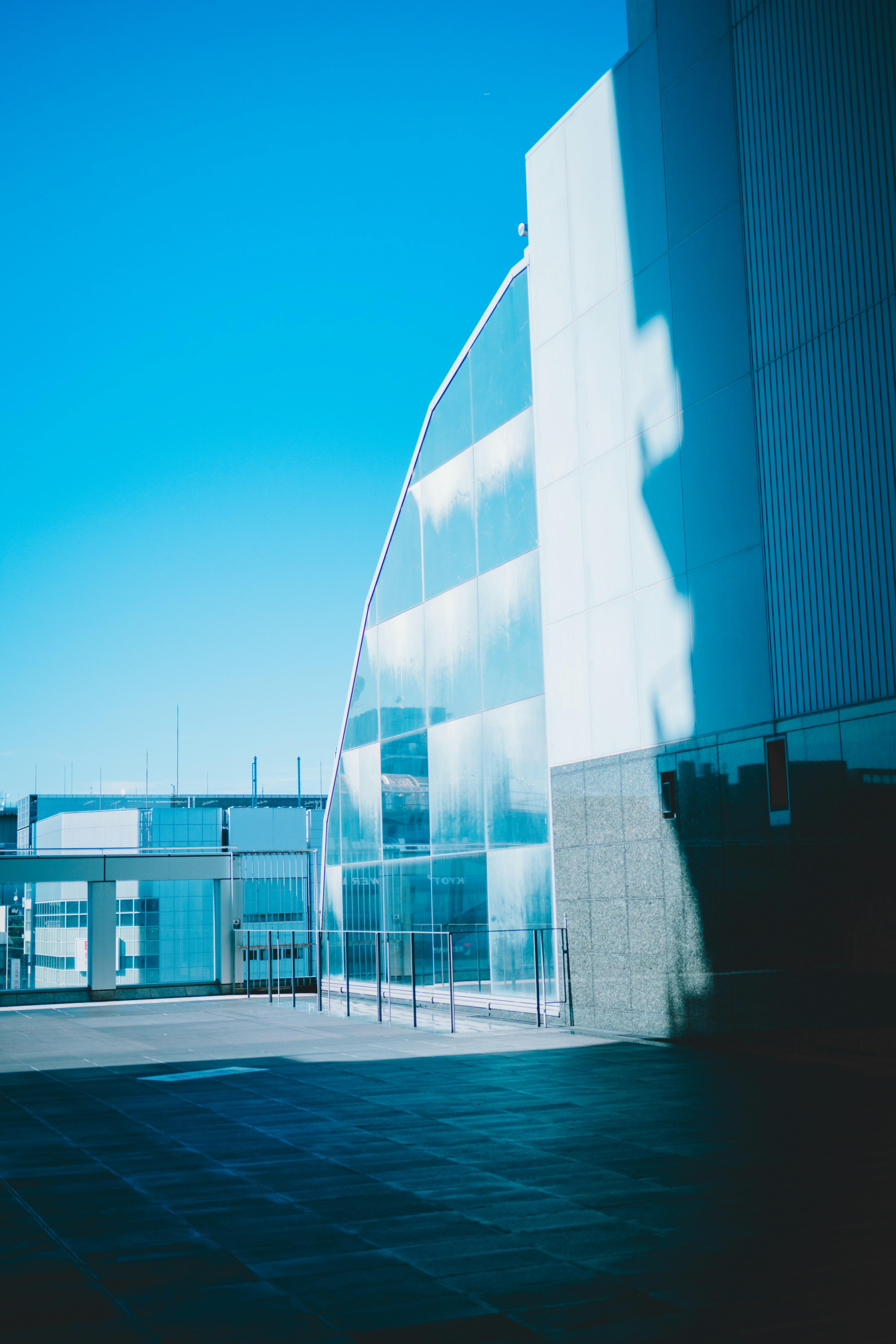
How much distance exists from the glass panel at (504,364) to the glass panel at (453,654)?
254 centimetres

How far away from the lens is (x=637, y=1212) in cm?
639

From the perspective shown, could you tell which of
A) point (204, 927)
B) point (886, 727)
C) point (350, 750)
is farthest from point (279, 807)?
point (886, 727)

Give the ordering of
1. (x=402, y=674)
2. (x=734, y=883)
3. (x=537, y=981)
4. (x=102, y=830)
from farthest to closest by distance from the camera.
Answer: (x=102, y=830)
(x=402, y=674)
(x=537, y=981)
(x=734, y=883)

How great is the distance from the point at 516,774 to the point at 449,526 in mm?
4525

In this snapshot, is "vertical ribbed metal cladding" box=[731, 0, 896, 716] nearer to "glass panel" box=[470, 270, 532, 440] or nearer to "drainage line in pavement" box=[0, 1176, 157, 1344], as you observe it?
"glass panel" box=[470, 270, 532, 440]

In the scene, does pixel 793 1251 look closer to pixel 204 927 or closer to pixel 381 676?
pixel 381 676

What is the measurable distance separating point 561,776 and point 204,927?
7286 cm

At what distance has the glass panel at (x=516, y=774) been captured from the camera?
17.6m

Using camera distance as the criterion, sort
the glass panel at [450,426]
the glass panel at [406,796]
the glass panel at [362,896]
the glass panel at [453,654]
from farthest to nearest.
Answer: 1. the glass panel at [362,896]
2. the glass panel at [406,796]
3. the glass panel at [450,426]
4. the glass panel at [453,654]

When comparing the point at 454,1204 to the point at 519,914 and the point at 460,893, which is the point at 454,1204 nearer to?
the point at 519,914

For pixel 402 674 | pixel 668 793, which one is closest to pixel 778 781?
pixel 668 793

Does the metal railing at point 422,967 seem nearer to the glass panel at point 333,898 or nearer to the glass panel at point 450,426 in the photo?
the glass panel at point 333,898

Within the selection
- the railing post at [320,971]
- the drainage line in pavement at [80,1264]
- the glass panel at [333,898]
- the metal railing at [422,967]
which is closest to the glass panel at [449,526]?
the metal railing at [422,967]

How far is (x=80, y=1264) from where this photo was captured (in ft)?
18.7
